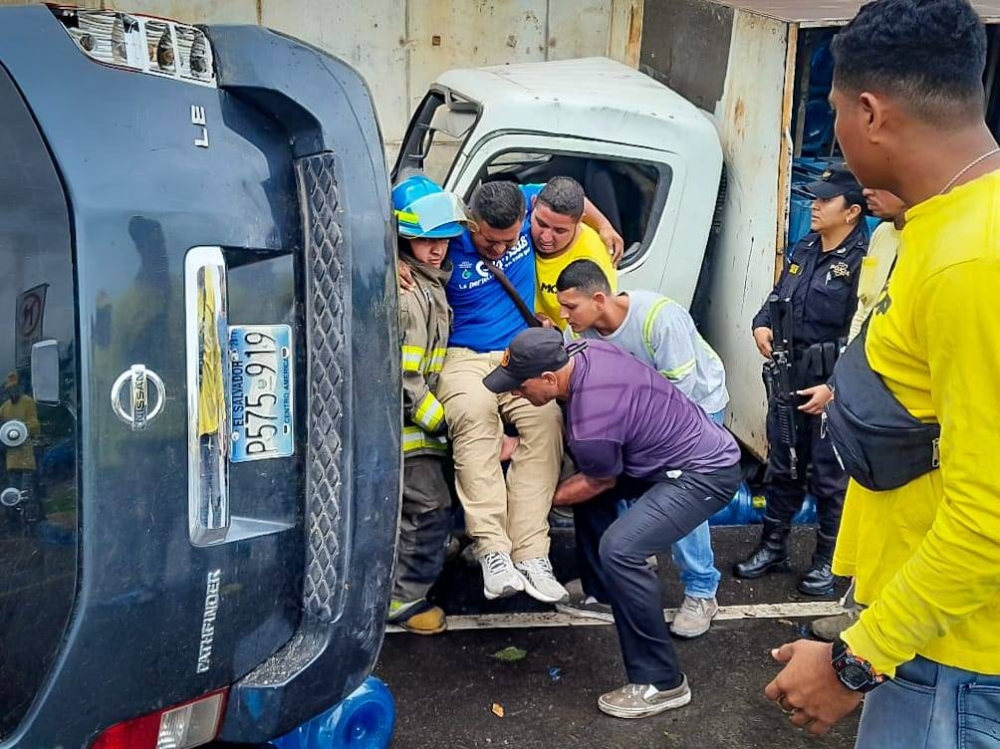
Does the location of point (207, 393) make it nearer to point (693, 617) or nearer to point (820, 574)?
point (693, 617)

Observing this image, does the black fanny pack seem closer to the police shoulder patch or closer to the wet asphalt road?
the wet asphalt road

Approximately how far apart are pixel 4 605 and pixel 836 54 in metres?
1.65

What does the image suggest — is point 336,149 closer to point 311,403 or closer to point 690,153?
point 311,403

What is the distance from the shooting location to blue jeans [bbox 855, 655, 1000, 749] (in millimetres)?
1648

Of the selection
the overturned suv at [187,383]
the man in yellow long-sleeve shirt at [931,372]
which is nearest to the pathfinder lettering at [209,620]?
the overturned suv at [187,383]

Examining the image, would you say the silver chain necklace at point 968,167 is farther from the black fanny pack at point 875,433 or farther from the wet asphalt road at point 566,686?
the wet asphalt road at point 566,686

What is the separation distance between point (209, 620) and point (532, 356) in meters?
1.58

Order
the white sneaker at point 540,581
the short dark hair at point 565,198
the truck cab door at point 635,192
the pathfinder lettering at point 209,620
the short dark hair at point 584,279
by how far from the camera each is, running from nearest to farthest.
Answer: the pathfinder lettering at point 209,620, the white sneaker at point 540,581, the short dark hair at point 584,279, the short dark hair at point 565,198, the truck cab door at point 635,192

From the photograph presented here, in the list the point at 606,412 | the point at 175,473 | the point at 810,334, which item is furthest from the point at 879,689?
the point at 810,334

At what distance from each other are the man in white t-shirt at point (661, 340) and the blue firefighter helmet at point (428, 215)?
433 millimetres

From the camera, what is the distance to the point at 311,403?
206cm

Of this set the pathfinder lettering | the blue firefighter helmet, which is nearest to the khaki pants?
the blue firefighter helmet

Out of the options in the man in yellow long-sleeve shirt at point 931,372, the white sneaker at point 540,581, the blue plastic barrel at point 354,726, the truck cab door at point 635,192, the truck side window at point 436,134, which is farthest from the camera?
the truck side window at point 436,134

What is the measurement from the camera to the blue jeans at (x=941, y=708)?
165cm
